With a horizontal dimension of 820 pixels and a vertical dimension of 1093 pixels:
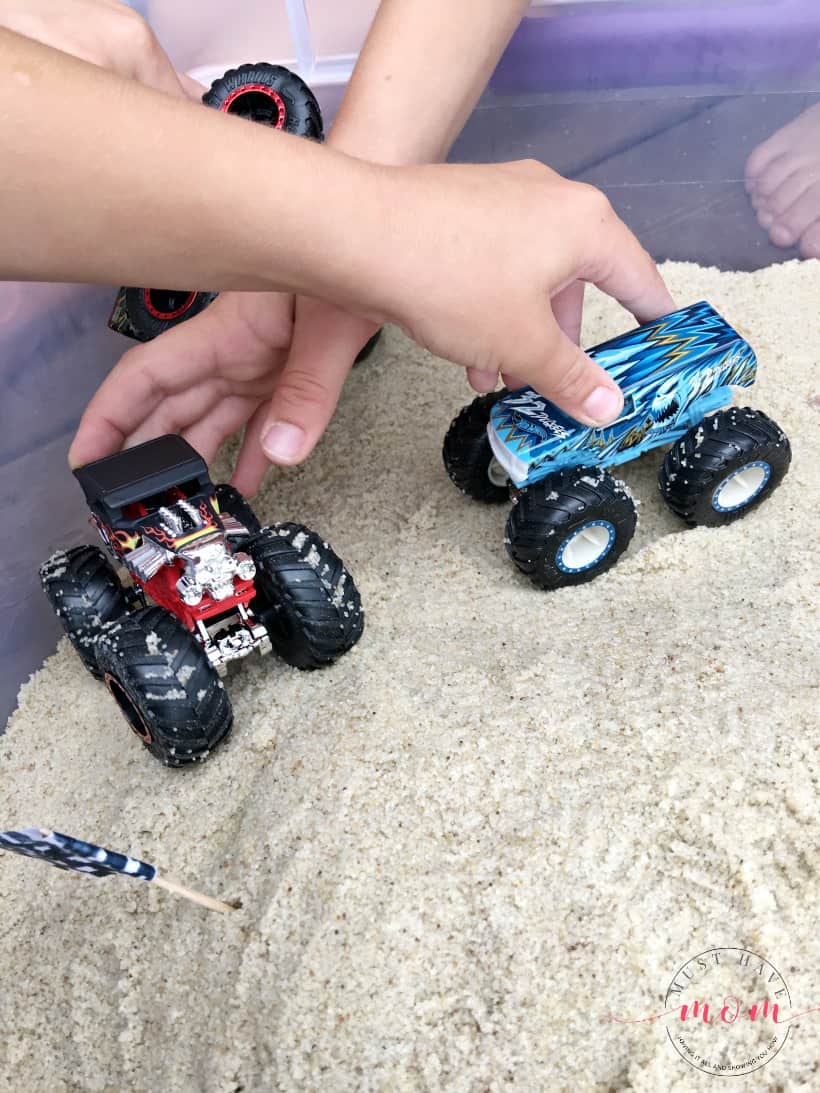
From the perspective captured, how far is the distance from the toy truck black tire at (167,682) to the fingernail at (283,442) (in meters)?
0.16

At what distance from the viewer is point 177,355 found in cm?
94

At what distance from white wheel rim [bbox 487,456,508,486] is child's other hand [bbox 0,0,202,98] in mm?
552

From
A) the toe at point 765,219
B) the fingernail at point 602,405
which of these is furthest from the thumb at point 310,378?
the toe at point 765,219

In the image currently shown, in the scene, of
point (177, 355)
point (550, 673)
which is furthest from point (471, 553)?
point (177, 355)

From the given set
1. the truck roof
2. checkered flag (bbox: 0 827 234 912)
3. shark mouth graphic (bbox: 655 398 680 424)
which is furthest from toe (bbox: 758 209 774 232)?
checkered flag (bbox: 0 827 234 912)

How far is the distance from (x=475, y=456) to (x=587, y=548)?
0.16 meters

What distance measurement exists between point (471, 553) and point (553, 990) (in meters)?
0.47

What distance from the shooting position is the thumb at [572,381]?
733 millimetres

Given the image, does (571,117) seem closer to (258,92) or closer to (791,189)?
(791,189)

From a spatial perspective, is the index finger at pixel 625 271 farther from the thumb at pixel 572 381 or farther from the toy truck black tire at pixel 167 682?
the toy truck black tire at pixel 167 682

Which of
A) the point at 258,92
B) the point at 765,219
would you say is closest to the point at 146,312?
the point at 258,92

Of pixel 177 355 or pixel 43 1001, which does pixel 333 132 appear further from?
pixel 43 1001

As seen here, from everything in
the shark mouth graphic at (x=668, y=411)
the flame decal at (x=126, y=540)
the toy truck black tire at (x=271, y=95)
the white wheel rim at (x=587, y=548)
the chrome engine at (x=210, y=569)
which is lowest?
the white wheel rim at (x=587, y=548)

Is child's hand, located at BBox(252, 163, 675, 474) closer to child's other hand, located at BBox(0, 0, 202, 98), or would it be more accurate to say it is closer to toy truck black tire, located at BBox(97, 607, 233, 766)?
toy truck black tire, located at BBox(97, 607, 233, 766)
